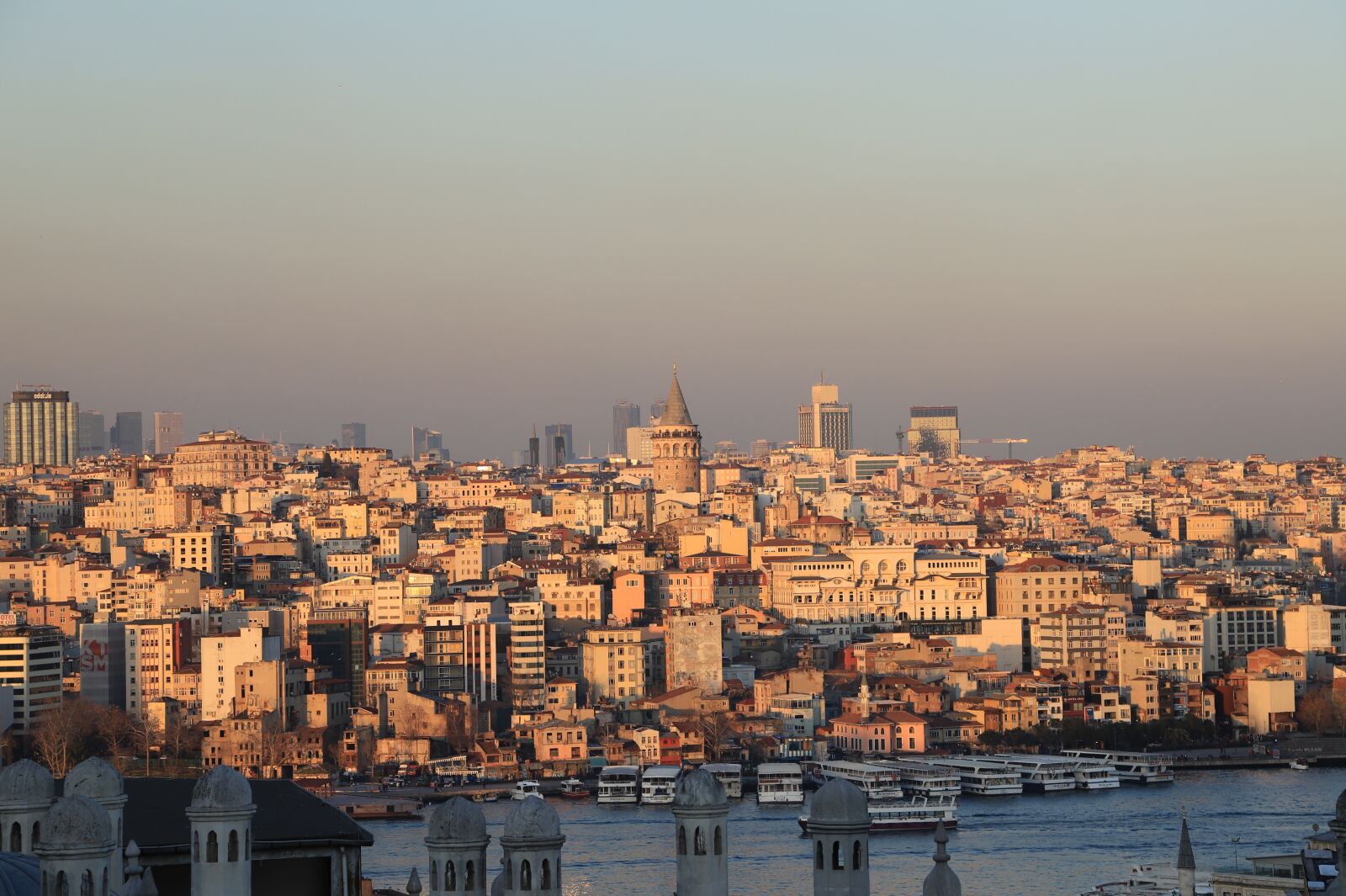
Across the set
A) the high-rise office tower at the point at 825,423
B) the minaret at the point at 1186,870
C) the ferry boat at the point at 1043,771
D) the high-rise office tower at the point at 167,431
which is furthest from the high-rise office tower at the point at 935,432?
the minaret at the point at 1186,870

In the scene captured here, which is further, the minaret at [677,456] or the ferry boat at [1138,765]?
the minaret at [677,456]

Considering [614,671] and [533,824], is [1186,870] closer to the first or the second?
[533,824]

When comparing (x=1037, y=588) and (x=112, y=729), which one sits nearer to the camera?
(x=112, y=729)

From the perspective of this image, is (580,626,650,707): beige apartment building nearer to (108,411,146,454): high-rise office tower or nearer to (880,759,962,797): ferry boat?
(880,759,962,797): ferry boat

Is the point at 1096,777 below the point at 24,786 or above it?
below

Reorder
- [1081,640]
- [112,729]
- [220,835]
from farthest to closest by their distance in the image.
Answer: [1081,640]
[112,729]
[220,835]

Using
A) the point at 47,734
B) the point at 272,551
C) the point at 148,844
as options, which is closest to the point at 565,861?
the point at 47,734

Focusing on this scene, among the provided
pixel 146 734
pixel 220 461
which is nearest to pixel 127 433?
pixel 220 461

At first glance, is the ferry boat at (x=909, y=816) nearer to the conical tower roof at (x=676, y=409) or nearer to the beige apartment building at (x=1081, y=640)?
the beige apartment building at (x=1081, y=640)
